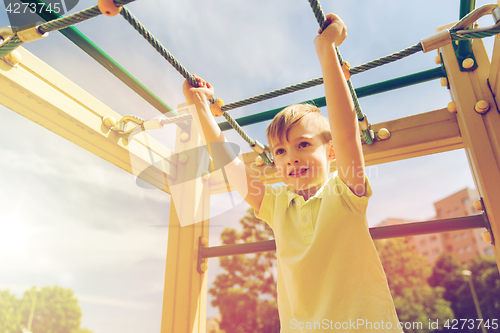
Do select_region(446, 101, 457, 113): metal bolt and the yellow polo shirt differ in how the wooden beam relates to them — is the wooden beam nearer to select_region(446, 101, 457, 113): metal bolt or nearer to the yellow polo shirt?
the yellow polo shirt

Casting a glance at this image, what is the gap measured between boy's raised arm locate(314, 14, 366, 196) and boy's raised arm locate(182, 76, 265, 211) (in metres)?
0.29

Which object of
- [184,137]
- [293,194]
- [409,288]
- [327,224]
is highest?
[409,288]

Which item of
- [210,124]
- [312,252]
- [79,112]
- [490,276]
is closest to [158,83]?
[79,112]

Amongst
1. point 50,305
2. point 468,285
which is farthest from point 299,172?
point 468,285

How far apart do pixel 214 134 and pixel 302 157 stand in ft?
0.78

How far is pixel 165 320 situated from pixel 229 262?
2.30 m

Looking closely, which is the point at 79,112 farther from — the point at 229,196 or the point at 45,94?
the point at 229,196

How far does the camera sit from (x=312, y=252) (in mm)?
642

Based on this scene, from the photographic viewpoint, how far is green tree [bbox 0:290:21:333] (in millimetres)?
896

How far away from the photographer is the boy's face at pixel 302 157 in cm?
73

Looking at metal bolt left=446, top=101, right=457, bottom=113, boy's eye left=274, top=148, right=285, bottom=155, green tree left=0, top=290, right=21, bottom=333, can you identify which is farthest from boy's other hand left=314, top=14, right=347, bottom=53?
green tree left=0, top=290, right=21, bottom=333

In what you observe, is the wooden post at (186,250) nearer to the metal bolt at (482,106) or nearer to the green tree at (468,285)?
the metal bolt at (482,106)

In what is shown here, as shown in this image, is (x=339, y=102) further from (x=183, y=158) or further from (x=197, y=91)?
(x=183, y=158)

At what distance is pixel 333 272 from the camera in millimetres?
619
